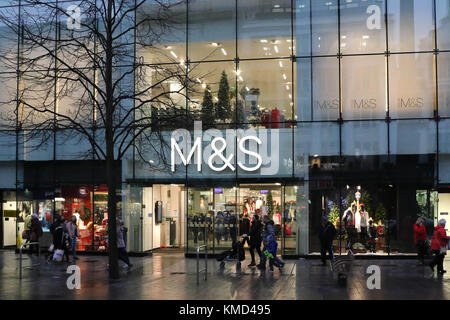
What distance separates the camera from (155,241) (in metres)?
26.0

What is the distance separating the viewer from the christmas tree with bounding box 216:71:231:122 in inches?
929

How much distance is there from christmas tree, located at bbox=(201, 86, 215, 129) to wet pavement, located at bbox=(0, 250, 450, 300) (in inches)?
223

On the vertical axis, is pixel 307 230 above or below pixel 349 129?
below

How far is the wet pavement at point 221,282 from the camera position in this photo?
1412cm

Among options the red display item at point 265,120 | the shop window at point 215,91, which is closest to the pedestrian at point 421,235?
the red display item at point 265,120

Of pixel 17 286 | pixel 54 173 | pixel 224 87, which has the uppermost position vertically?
pixel 224 87

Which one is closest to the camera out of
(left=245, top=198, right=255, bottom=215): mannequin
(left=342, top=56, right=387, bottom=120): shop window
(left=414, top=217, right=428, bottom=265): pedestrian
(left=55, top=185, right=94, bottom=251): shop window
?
(left=414, top=217, right=428, bottom=265): pedestrian

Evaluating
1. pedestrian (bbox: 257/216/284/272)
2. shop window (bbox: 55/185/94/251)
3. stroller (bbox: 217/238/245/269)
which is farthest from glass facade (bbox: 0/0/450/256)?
pedestrian (bbox: 257/216/284/272)

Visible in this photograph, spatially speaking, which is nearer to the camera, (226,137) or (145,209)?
(226,137)

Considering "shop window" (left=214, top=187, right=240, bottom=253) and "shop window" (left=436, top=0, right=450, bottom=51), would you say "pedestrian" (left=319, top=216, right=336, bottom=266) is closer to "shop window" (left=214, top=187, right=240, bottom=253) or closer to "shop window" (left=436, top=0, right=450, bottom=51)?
"shop window" (left=214, top=187, right=240, bottom=253)

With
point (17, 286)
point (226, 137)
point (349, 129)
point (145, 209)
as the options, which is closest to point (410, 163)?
point (349, 129)
